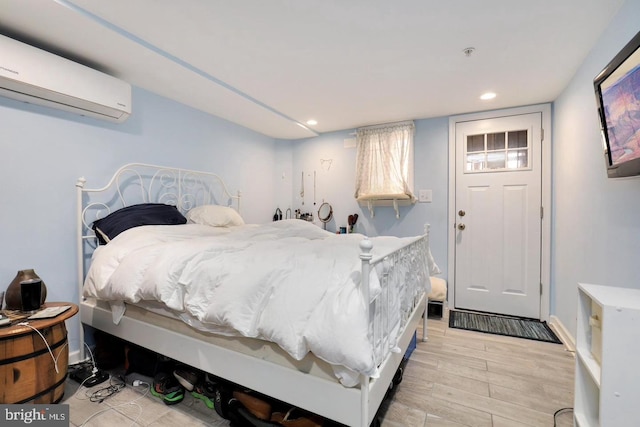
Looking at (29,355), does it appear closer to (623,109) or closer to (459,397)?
(459,397)

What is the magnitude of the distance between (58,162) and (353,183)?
2903mm

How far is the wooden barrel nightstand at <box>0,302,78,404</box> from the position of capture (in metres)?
1.40

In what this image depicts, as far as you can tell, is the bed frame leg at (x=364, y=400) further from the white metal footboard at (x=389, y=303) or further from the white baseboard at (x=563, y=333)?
the white baseboard at (x=563, y=333)

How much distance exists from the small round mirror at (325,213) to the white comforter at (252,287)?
→ 77.1 inches

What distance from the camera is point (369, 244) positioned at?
1067 millimetres

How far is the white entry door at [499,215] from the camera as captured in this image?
2.98m

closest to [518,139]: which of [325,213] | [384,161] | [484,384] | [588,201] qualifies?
[588,201]

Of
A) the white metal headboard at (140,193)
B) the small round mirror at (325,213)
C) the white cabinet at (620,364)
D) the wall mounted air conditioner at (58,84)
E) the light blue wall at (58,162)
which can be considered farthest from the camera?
the small round mirror at (325,213)

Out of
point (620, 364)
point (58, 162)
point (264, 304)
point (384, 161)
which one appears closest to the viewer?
point (620, 364)

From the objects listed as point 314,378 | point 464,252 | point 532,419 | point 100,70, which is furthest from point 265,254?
point 464,252

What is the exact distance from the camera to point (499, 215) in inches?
122

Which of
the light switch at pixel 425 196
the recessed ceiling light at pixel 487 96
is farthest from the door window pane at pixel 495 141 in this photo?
the light switch at pixel 425 196

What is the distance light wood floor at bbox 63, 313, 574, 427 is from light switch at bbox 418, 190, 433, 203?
5.43 feet

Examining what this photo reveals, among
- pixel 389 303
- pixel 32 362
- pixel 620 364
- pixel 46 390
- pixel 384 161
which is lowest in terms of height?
pixel 46 390
